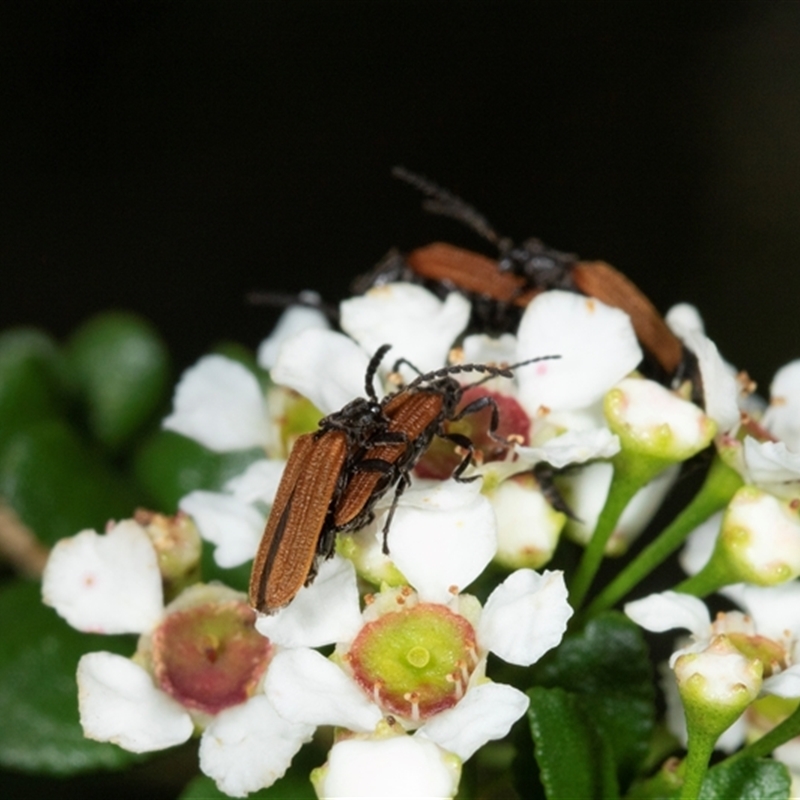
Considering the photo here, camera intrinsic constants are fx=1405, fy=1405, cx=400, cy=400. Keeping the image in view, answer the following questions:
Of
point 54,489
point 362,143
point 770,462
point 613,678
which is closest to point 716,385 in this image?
point 770,462

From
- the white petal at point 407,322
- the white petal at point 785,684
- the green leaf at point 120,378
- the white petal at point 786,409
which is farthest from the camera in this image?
the green leaf at point 120,378

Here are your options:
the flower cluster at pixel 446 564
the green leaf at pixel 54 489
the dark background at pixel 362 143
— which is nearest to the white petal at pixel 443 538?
the flower cluster at pixel 446 564

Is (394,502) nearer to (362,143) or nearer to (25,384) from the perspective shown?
(25,384)

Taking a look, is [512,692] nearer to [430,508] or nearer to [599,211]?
[430,508]

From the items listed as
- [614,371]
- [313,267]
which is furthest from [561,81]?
[614,371]

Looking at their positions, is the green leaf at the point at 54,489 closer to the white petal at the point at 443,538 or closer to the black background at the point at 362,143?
the white petal at the point at 443,538

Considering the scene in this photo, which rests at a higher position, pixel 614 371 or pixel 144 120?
pixel 614 371
